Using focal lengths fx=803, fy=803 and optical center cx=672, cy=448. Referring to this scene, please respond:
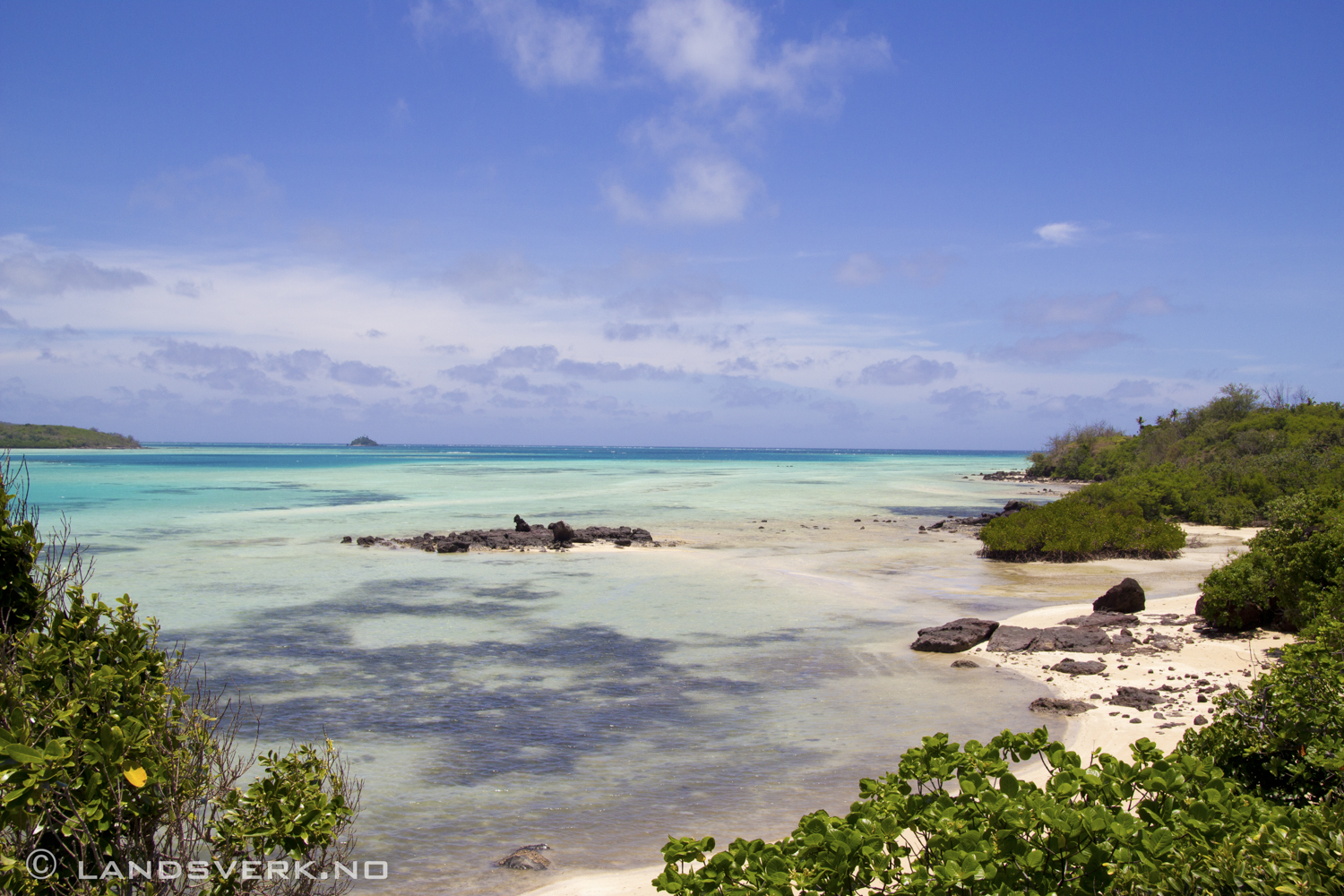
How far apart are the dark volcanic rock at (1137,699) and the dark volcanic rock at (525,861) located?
760 cm

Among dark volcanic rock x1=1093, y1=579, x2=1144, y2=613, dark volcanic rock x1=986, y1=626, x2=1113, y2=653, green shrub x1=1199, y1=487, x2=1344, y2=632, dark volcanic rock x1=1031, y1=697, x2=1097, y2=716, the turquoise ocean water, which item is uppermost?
green shrub x1=1199, y1=487, x2=1344, y2=632

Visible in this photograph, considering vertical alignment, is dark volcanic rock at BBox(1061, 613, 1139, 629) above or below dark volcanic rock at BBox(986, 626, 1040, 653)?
above

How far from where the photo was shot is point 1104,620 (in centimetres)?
1476

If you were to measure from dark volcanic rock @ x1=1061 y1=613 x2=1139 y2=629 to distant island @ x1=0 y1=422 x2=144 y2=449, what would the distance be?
193 m

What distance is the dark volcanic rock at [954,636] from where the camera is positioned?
13.6 metres

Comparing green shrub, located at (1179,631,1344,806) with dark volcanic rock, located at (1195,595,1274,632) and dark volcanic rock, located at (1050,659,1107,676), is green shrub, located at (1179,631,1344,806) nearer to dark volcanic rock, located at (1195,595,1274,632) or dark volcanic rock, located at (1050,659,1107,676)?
dark volcanic rock, located at (1050,659,1107,676)

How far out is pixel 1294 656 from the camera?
200 inches

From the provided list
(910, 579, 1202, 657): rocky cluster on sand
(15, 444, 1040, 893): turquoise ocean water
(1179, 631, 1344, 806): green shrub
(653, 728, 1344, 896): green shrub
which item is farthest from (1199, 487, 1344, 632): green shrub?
(653, 728, 1344, 896): green shrub

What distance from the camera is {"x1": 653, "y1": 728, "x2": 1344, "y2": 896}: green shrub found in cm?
302

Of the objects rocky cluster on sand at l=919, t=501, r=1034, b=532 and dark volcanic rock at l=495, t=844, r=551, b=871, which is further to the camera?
rocky cluster on sand at l=919, t=501, r=1034, b=532

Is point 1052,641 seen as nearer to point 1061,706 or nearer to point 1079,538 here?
point 1061,706

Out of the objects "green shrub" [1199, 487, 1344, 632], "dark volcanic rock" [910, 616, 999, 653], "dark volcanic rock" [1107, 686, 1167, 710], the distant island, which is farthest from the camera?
the distant island

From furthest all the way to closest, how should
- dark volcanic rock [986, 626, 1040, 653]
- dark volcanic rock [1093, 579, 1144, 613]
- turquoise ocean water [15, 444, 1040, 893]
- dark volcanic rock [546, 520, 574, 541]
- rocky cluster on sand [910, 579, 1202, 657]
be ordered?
dark volcanic rock [546, 520, 574, 541] < dark volcanic rock [1093, 579, 1144, 613] < dark volcanic rock [986, 626, 1040, 653] < rocky cluster on sand [910, 579, 1202, 657] < turquoise ocean water [15, 444, 1040, 893]

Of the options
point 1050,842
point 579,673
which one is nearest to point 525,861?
point 1050,842
